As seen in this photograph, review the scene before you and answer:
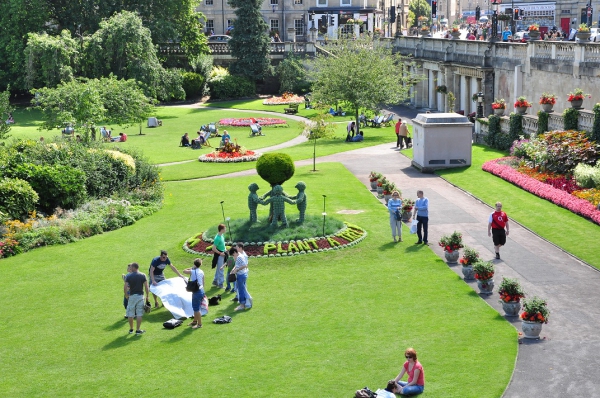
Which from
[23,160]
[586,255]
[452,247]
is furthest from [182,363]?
[23,160]

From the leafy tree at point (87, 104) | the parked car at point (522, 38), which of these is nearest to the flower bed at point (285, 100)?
the parked car at point (522, 38)

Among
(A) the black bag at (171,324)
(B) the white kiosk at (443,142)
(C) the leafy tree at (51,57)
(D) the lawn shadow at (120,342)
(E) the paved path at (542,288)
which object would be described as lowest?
(D) the lawn shadow at (120,342)

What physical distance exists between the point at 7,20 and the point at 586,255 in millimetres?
64147

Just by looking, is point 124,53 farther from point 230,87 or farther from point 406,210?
point 406,210

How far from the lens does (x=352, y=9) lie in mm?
107375

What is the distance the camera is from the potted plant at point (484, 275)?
842 inches

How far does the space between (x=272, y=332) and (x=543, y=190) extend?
16842 mm

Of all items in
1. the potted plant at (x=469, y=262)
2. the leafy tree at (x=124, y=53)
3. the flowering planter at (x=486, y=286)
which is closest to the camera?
the flowering planter at (x=486, y=286)

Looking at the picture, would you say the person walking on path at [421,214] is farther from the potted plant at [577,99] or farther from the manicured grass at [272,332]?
the potted plant at [577,99]

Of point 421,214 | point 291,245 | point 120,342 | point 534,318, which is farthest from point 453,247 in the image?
point 120,342

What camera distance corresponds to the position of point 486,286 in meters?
21.6

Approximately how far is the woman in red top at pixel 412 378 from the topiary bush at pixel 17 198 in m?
18.4

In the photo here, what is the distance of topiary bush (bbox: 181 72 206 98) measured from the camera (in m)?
80.8

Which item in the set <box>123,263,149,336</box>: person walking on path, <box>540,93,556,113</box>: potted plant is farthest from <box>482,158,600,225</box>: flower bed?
<box>123,263,149,336</box>: person walking on path
